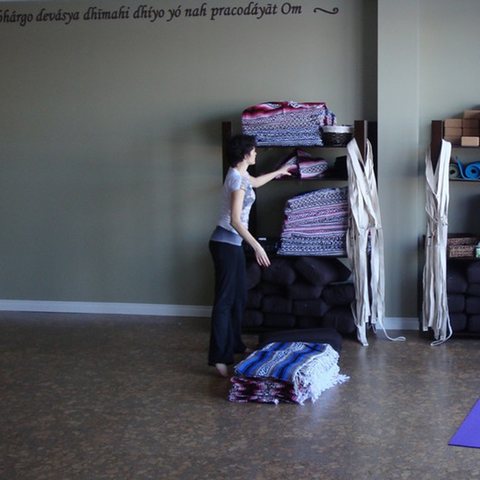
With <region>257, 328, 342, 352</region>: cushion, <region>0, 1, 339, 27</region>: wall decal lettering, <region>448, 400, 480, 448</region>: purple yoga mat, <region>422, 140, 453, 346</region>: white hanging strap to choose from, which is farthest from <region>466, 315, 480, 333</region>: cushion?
<region>0, 1, 339, 27</region>: wall decal lettering

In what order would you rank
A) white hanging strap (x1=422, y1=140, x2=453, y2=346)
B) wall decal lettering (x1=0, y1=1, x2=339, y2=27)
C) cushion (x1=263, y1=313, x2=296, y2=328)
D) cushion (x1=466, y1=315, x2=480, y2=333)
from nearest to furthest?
white hanging strap (x1=422, y1=140, x2=453, y2=346) → cushion (x1=466, y1=315, x2=480, y2=333) → cushion (x1=263, y1=313, x2=296, y2=328) → wall decal lettering (x1=0, y1=1, x2=339, y2=27)

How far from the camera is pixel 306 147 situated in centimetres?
609

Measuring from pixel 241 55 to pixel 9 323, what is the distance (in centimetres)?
284

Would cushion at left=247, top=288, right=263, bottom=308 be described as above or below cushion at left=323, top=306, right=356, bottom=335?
above

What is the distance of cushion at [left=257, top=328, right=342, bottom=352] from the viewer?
17.5ft

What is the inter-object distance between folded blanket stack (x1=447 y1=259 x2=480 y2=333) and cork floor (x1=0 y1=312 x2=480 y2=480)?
0.13m

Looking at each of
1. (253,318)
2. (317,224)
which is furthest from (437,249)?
(253,318)

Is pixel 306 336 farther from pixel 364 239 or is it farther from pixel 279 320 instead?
pixel 364 239

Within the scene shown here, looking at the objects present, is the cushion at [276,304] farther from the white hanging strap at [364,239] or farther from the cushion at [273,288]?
the white hanging strap at [364,239]

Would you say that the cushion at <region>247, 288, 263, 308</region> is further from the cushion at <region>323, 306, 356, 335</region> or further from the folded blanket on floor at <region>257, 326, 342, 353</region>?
the cushion at <region>323, 306, 356, 335</region>

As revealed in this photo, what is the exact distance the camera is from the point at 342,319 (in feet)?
19.1

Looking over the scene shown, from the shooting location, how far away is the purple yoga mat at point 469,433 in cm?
385

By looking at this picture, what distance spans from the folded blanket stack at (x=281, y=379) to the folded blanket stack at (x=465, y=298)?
1340 mm

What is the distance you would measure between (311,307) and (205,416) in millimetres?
1759
